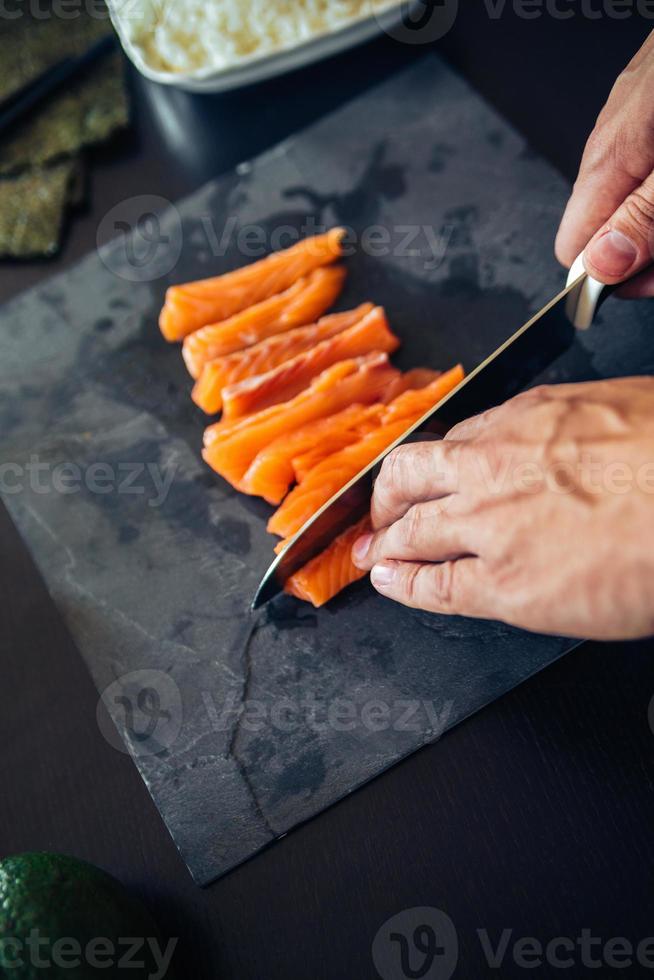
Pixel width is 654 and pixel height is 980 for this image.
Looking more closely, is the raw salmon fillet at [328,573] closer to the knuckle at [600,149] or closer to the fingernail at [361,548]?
the fingernail at [361,548]

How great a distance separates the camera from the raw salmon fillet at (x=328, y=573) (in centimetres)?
188

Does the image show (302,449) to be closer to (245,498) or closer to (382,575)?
(245,498)

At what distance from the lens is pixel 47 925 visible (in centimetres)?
141

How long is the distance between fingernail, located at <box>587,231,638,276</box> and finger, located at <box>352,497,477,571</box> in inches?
24.3

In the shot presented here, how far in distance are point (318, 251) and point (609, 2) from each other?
4.25 feet

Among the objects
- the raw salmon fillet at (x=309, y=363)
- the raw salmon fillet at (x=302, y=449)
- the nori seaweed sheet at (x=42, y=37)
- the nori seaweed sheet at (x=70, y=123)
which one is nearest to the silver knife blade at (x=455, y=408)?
the raw salmon fillet at (x=302, y=449)

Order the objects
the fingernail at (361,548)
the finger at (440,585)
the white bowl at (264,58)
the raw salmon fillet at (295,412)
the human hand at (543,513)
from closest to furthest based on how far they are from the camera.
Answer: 1. the human hand at (543,513)
2. the finger at (440,585)
3. the fingernail at (361,548)
4. the raw salmon fillet at (295,412)
5. the white bowl at (264,58)

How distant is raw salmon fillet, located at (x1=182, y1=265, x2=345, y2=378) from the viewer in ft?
7.34

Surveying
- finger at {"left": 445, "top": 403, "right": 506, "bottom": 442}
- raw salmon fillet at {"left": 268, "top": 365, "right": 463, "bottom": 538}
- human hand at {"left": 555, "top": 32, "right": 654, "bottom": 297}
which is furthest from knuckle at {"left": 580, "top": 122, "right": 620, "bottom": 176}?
finger at {"left": 445, "top": 403, "right": 506, "bottom": 442}

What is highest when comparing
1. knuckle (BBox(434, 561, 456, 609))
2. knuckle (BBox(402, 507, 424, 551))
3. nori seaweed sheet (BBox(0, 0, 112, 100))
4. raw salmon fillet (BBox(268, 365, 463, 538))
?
nori seaweed sheet (BBox(0, 0, 112, 100))

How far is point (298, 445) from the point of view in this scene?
205 centimetres

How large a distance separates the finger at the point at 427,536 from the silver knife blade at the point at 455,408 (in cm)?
11

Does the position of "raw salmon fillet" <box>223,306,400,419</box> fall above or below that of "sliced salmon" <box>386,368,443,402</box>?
above

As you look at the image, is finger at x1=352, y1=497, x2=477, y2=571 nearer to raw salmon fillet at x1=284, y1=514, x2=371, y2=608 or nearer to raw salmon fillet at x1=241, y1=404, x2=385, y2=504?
raw salmon fillet at x1=284, y1=514, x2=371, y2=608
